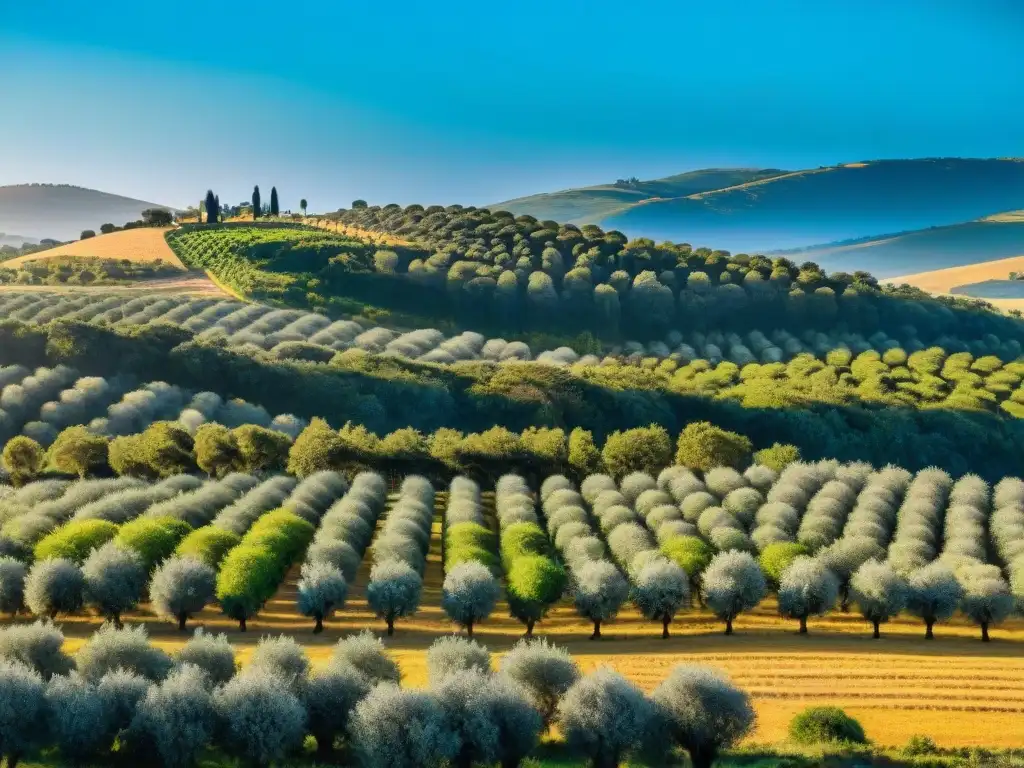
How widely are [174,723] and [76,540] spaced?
26.8 metres

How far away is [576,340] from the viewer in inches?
6496

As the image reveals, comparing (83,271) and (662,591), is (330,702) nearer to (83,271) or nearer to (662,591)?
(662,591)

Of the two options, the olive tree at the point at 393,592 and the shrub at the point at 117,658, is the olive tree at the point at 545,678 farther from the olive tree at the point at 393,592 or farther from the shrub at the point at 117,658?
the olive tree at the point at 393,592

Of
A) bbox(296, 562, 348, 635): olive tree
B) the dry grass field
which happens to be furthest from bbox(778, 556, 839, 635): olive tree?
bbox(296, 562, 348, 635): olive tree

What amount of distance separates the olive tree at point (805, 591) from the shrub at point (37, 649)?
1428 inches

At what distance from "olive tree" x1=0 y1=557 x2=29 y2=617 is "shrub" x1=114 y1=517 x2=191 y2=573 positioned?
5011 mm

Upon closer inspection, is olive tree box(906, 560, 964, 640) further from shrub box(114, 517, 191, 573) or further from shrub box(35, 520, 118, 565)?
shrub box(35, 520, 118, 565)

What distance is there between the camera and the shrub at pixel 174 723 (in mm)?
31344

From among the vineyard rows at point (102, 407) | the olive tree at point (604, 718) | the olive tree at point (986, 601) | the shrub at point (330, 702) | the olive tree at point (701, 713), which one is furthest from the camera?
the vineyard rows at point (102, 407)

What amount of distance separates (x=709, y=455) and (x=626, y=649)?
123ft

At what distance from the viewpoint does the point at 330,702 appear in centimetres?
3378

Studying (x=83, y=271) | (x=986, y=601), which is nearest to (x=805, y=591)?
(x=986, y=601)

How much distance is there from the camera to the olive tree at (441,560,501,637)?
5100 cm

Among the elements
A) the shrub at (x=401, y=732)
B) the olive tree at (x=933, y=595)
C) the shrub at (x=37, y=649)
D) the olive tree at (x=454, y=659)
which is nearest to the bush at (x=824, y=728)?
the olive tree at (x=454, y=659)
